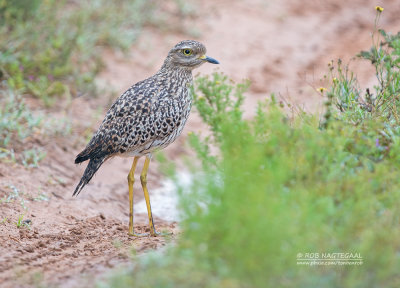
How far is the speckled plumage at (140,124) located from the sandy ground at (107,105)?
75 centimetres

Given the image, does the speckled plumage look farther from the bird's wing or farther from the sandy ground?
the sandy ground

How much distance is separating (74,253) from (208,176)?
1892 millimetres

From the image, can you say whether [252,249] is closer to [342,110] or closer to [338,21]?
[342,110]

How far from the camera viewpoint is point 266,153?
3.94 meters

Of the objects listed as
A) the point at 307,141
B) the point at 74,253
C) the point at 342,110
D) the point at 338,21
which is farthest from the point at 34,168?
the point at 338,21

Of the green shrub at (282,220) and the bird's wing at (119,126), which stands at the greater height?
the bird's wing at (119,126)

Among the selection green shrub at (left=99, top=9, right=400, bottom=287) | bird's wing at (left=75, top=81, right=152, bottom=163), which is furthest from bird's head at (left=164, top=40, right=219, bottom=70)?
green shrub at (left=99, top=9, right=400, bottom=287)

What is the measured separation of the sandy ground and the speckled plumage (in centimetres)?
75

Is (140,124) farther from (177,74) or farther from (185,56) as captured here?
(185,56)

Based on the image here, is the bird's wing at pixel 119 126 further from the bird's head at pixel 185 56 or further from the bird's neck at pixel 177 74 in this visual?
the bird's head at pixel 185 56

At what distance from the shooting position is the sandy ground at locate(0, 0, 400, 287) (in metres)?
4.83

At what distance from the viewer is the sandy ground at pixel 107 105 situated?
4832 mm

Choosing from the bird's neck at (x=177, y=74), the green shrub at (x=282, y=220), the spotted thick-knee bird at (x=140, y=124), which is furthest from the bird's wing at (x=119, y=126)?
the green shrub at (x=282, y=220)

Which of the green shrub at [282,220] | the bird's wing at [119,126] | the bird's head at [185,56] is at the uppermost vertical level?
the bird's head at [185,56]
